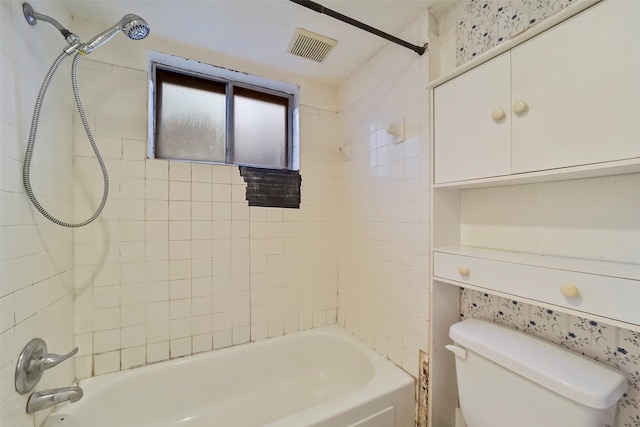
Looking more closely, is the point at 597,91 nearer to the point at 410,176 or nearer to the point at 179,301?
the point at 410,176

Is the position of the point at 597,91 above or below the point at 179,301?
above

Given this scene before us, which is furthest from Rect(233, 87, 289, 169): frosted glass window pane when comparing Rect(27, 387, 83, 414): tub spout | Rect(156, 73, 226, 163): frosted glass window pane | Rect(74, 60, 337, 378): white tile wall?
Rect(27, 387, 83, 414): tub spout

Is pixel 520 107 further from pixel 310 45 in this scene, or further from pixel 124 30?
pixel 124 30

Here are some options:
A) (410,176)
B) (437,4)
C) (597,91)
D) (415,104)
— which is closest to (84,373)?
→ (410,176)

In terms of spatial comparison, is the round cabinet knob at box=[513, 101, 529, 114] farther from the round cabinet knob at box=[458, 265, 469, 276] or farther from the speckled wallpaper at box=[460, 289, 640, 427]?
the speckled wallpaper at box=[460, 289, 640, 427]

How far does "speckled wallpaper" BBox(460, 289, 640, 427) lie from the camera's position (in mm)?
813

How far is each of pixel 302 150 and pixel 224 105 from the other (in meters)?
0.62

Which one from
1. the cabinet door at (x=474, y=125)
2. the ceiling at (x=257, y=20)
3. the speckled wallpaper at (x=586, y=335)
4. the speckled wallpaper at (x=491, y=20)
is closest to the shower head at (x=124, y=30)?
the ceiling at (x=257, y=20)

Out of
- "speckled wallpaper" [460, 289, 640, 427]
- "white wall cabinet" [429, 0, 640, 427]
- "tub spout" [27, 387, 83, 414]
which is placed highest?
"white wall cabinet" [429, 0, 640, 427]

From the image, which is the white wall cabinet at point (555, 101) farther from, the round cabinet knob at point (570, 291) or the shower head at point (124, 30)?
the shower head at point (124, 30)

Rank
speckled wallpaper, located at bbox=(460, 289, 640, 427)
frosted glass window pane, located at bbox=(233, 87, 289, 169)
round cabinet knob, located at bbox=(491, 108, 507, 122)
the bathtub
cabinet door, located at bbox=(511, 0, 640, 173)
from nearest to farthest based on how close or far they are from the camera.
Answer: cabinet door, located at bbox=(511, 0, 640, 173) < speckled wallpaper, located at bbox=(460, 289, 640, 427) < round cabinet knob, located at bbox=(491, 108, 507, 122) < the bathtub < frosted glass window pane, located at bbox=(233, 87, 289, 169)

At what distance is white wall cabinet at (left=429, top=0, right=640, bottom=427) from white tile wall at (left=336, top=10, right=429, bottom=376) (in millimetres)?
123

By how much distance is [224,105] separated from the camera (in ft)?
6.00

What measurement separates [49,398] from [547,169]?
1.94 metres
